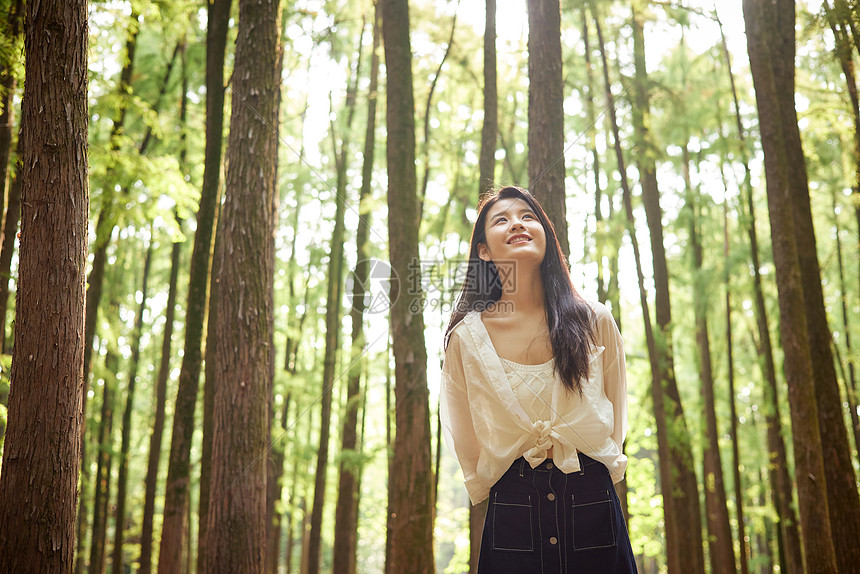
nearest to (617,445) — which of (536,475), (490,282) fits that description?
(536,475)

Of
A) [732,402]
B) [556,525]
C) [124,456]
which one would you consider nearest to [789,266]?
[556,525]

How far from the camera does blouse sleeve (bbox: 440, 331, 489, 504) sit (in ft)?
7.82

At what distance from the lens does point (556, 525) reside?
219 centimetres

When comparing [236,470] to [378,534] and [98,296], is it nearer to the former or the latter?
[98,296]

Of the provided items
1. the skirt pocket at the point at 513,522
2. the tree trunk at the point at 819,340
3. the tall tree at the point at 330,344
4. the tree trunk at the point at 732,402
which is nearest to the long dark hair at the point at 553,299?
the skirt pocket at the point at 513,522

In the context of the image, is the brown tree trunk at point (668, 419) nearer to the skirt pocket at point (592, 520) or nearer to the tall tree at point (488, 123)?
the tall tree at point (488, 123)

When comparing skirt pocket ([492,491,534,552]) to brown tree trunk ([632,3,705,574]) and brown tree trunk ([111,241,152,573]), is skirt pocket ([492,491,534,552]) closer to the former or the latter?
brown tree trunk ([632,3,705,574])

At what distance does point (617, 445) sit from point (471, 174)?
10760 millimetres

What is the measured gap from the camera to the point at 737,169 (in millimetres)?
13961

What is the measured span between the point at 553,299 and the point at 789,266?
205 inches

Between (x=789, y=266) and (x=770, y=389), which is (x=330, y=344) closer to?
(x=789, y=266)

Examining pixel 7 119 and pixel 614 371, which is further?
pixel 7 119

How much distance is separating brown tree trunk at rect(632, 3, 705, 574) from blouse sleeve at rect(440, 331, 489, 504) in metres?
7.79

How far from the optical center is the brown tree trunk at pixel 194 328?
709 cm
